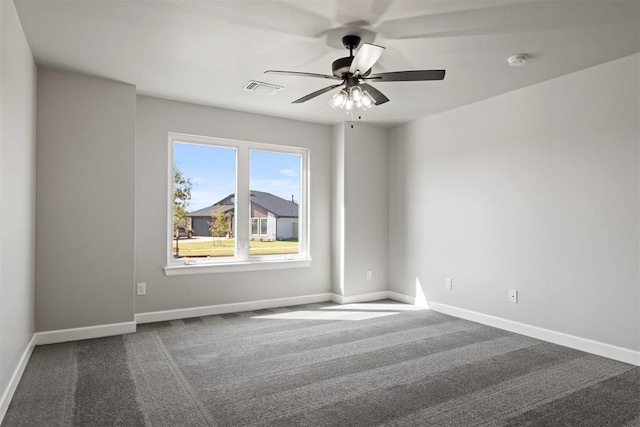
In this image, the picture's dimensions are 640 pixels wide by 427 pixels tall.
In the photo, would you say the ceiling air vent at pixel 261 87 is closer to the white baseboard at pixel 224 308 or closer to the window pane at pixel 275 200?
the window pane at pixel 275 200

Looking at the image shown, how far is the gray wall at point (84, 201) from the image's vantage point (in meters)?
3.43

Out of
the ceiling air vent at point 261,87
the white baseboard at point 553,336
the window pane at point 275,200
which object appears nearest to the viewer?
the white baseboard at point 553,336

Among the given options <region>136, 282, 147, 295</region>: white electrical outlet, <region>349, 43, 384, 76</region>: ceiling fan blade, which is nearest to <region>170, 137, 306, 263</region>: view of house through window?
<region>136, 282, 147, 295</region>: white electrical outlet

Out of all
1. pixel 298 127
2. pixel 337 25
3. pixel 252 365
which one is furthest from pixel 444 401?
pixel 298 127

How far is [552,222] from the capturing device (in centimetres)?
361

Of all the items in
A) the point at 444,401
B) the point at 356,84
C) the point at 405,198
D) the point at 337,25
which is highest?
the point at 337,25

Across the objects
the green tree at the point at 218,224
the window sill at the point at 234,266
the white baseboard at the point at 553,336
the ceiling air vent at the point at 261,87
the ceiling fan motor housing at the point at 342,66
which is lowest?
the white baseboard at the point at 553,336

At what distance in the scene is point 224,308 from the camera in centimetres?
460

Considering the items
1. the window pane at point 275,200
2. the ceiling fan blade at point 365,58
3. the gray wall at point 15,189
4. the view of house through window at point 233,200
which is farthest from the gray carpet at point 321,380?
the ceiling fan blade at point 365,58

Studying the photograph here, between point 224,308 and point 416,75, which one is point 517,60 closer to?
point 416,75

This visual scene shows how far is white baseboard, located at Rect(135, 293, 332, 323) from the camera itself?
420 cm

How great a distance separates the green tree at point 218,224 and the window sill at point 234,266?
1.18 feet

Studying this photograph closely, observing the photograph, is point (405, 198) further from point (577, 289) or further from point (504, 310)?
point (577, 289)

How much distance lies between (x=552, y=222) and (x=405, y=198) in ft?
6.55
